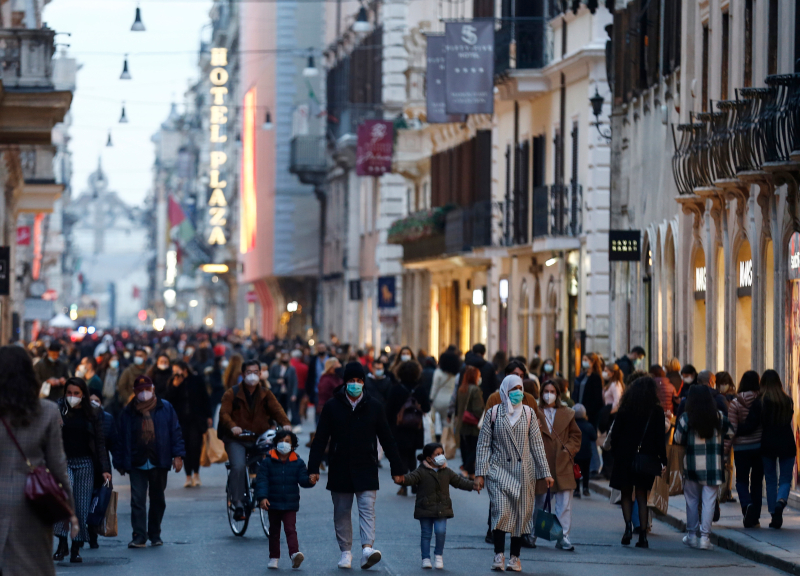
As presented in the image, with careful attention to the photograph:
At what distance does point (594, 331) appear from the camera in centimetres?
3281

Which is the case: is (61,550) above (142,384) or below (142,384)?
below

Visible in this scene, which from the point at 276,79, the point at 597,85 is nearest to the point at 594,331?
the point at 597,85

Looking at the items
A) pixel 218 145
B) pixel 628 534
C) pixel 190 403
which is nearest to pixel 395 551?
pixel 628 534

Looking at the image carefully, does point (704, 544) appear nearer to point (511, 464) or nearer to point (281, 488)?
point (511, 464)

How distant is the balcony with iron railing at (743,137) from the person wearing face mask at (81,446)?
24.9ft

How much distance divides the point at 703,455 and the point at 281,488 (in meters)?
3.92

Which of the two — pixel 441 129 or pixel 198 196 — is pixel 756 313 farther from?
pixel 198 196

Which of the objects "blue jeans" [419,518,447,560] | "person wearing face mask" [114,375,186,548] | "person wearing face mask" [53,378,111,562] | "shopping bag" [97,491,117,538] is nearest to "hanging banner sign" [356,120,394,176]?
"person wearing face mask" [114,375,186,548]

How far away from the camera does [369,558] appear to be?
13.8m

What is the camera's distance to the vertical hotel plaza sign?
4365 inches

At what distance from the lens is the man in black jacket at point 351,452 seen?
1399 centimetres

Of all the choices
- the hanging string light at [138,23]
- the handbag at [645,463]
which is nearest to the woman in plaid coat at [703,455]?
the handbag at [645,463]

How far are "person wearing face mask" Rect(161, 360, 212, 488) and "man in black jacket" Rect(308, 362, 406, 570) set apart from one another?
6788 mm

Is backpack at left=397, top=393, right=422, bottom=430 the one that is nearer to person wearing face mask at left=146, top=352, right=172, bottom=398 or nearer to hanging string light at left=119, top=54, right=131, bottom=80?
person wearing face mask at left=146, top=352, right=172, bottom=398
